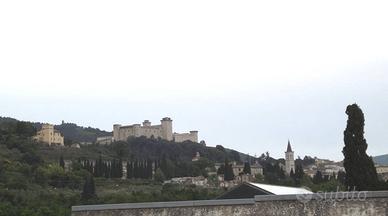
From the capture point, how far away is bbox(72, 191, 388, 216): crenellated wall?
45.1 ft

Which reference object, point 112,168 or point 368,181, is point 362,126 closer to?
point 368,181

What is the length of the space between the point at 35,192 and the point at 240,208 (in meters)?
58.3

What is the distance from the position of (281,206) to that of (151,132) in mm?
149787

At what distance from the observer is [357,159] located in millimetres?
18609

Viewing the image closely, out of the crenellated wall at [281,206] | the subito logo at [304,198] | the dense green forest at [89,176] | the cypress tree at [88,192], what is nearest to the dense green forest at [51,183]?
the dense green forest at [89,176]

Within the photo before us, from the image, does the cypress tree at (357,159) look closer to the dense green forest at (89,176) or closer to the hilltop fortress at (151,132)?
the dense green forest at (89,176)

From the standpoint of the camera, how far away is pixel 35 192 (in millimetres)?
69312

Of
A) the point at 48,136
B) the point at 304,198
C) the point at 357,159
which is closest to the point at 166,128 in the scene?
the point at 48,136

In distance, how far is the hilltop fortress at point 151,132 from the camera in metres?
162

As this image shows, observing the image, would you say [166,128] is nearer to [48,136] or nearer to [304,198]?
[48,136]

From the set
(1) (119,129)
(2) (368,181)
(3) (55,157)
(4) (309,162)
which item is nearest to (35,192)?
(3) (55,157)

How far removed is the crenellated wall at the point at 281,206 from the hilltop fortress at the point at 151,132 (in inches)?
5720

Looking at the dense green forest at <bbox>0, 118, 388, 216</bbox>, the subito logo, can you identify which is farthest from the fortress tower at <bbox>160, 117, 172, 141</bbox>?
the subito logo

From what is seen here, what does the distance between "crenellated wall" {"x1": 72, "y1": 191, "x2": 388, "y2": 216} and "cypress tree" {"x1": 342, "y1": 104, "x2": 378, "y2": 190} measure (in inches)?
187
